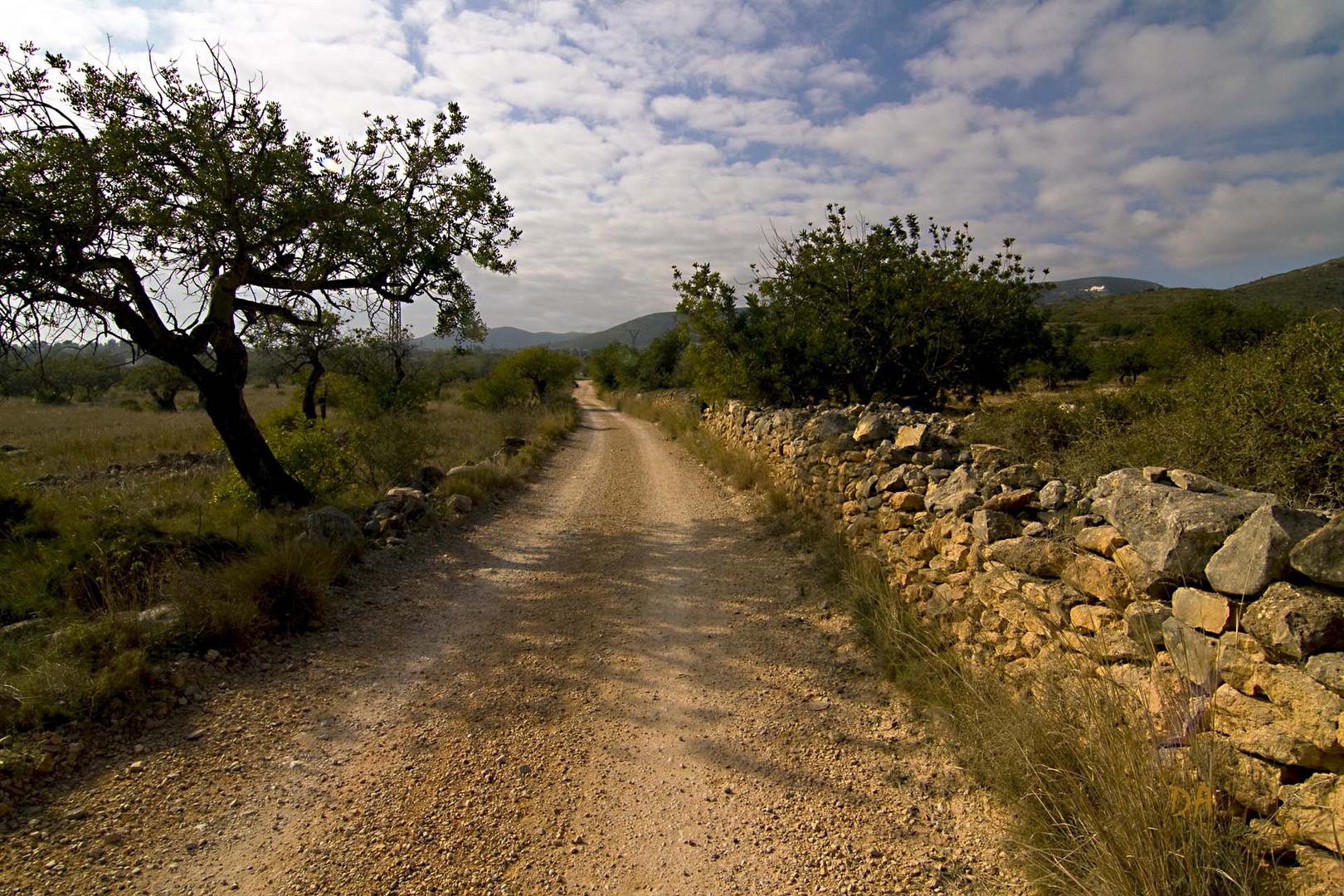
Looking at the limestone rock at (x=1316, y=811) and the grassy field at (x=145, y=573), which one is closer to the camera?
the limestone rock at (x=1316, y=811)

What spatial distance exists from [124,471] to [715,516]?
1594 cm

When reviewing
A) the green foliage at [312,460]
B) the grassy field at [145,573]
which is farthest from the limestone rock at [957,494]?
the green foliage at [312,460]

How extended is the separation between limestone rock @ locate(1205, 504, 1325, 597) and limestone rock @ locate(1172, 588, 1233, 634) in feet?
0.20

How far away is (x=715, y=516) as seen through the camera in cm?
1013

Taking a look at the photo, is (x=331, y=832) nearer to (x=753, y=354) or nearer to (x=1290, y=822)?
(x=1290, y=822)

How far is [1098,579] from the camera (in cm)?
340

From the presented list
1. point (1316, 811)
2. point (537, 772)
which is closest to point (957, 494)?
point (1316, 811)

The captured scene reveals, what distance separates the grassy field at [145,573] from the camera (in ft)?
13.5

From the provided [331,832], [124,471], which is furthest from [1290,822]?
[124,471]

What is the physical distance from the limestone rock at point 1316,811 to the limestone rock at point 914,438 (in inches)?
175

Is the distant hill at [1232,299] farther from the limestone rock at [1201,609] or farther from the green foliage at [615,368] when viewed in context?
the green foliage at [615,368]

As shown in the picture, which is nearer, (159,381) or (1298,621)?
(1298,621)

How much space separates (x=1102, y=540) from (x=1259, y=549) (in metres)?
0.89

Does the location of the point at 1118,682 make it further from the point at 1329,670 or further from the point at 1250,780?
the point at 1329,670
